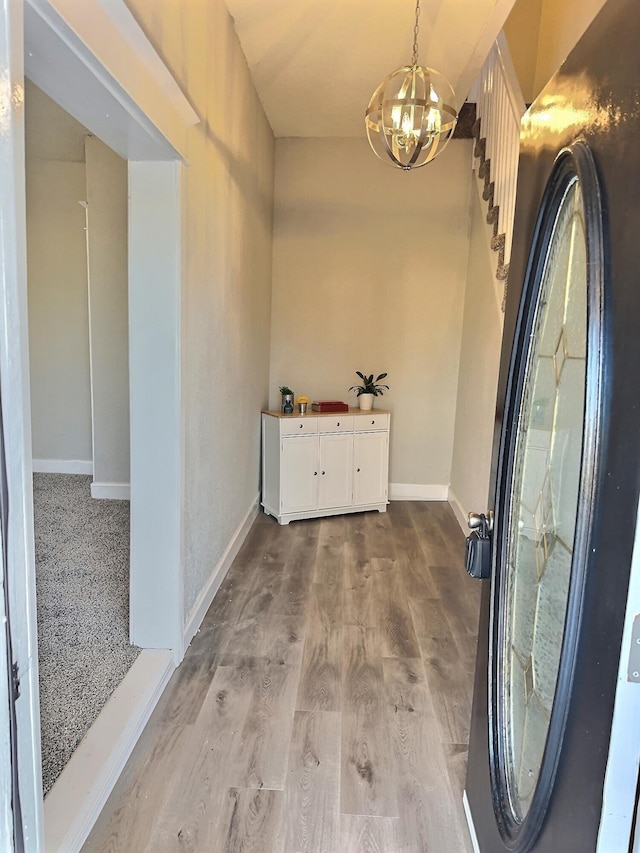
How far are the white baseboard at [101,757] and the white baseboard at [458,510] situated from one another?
2.36 m

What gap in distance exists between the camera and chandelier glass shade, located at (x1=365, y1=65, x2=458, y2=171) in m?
2.11

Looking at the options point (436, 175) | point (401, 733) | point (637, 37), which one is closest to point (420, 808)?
point (401, 733)

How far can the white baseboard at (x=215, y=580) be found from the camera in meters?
2.25

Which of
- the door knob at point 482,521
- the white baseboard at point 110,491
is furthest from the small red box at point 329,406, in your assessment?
the door knob at point 482,521

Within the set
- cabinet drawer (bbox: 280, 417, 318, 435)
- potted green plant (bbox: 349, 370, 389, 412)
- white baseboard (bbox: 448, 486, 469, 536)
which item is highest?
potted green plant (bbox: 349, 370, 389, 412)

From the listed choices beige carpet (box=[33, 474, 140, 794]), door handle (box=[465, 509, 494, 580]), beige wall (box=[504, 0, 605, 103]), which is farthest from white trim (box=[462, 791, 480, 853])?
beige wall (box=[504, 0, 605, 103])

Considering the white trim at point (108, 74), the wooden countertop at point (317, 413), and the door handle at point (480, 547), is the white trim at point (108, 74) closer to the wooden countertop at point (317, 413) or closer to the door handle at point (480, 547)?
the door handle at point (480, 547)

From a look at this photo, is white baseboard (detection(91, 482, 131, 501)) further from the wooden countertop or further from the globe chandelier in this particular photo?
the globe chandelier

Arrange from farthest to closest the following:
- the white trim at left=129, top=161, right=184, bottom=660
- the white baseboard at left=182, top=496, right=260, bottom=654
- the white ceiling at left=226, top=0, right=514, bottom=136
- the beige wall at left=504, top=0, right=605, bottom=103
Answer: the beige wall at left=504, top=0, right=605, bottom=103 < the white ceiling at left=226, top=0, right=514, bottom=136 < the white baseboard at left=182, top=496, right=260, bottom=654 < the white trim at left=129, top=161, right=184, bottom=660

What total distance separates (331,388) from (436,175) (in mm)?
1917

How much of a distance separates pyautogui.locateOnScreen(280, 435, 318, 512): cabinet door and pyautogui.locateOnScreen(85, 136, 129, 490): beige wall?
51.0 inches

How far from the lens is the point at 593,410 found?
72cm

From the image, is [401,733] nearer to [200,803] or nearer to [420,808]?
[420,808]

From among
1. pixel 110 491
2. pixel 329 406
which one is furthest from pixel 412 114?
pixel 110 491
